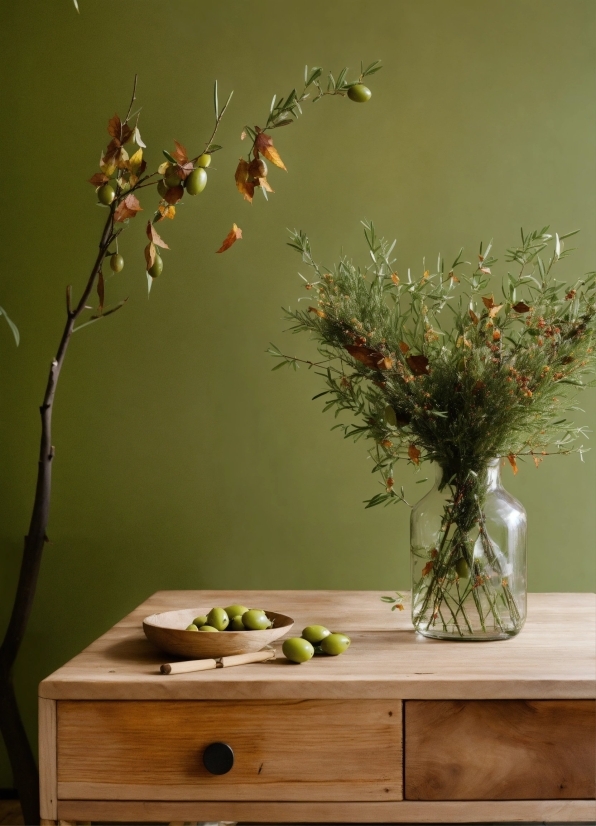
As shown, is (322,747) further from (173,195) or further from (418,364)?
(173,195)

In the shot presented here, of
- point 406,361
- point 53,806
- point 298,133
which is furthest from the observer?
point 298,133

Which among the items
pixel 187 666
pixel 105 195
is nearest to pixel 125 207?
pixel 105 195

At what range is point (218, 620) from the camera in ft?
3.72

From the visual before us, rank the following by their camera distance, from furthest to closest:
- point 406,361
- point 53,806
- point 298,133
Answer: point 298,133
point 406,361
point 53,806

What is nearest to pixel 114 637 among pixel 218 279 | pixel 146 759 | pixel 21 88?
pixel 146 759

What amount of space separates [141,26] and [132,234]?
0.49 meters

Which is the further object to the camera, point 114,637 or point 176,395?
point 176,395

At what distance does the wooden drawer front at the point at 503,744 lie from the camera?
1.01 metres

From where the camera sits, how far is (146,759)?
1009mm

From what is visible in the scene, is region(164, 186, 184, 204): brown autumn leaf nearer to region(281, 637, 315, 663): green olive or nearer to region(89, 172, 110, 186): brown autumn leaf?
region(89, 172, 110, 186): brown autumn leaf

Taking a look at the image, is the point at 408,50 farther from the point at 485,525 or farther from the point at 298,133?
the point at 485,525

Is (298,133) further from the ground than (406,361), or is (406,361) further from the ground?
(298,133)

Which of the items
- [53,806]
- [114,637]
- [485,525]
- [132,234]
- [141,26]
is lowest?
[53,806]

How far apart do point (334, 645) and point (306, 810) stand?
0.71ft
